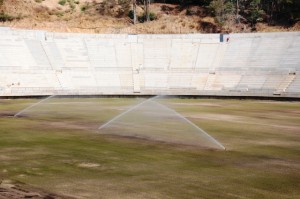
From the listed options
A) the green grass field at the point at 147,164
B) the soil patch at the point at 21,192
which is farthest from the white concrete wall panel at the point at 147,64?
the soil patch at the point at 21,192

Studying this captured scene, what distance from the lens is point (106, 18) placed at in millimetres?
83000

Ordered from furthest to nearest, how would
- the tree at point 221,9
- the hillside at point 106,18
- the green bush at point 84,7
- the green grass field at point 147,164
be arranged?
1. the green bush at point 84,7
2. the tree at point 221,9
3. the hillside at point 106,18
4. the green grass field at point 147,164

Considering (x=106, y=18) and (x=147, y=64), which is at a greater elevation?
(x=106, y=18)

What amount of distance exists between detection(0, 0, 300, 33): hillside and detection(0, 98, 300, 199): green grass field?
55.7 metres

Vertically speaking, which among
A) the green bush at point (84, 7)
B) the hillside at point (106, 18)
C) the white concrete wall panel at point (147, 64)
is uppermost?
the green bush at point (84, 7)

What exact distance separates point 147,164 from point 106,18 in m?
70.7

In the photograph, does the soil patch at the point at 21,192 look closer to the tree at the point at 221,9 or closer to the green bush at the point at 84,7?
the tree at the point at 221,9

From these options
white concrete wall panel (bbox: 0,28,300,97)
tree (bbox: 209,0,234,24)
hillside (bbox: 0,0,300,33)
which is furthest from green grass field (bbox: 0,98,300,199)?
tree (bbox: 209,0,234,24)

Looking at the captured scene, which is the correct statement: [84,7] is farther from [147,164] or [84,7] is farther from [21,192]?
[21,192]

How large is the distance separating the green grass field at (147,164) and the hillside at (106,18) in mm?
55687

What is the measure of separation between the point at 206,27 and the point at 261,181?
230ft

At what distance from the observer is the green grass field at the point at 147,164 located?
1214 cm

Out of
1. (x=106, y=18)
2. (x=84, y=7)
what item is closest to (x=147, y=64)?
(x=106, y=18)

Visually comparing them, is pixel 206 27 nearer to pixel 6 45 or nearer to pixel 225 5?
pixel 225 5
